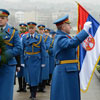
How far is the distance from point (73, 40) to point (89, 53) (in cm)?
66

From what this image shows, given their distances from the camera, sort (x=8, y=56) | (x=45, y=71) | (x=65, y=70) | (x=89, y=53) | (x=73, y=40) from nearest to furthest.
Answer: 1. (x=73, y=40)
2. (x=8, y=56)
3. (x=65, y=70)
4. (x=89, y=53)
5. (x=45, y=71)

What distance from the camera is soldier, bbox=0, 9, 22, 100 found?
4195 mm

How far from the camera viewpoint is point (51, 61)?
9.70m

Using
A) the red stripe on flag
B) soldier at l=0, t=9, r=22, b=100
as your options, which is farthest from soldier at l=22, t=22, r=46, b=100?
the red stripe on flag

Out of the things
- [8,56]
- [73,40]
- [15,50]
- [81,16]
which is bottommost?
[8,56]

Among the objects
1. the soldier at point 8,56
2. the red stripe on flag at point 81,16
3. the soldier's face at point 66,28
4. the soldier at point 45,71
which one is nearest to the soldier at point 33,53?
the soldier at point 45,71

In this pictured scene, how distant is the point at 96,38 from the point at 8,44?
149cm

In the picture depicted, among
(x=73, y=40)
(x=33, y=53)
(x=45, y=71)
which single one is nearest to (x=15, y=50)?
(x=73, y=40)

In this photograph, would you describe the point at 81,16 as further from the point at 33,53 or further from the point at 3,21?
the point at 33,53

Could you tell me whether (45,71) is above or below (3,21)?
below

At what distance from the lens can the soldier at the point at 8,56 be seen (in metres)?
4.20

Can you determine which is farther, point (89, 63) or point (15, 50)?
point (89, 63)

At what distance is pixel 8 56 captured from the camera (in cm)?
411

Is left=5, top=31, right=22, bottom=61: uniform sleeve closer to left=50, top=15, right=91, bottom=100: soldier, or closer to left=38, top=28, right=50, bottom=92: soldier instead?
left=50, top=15, right=91, bottom=100: soldier
